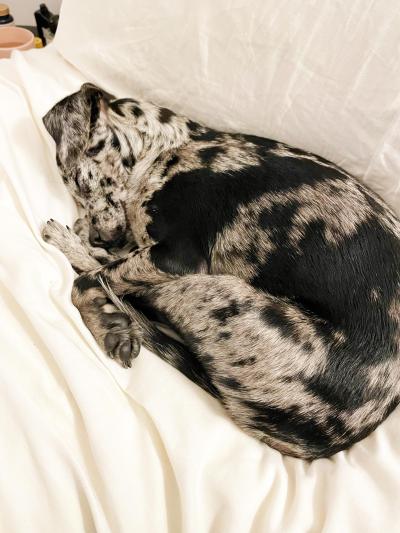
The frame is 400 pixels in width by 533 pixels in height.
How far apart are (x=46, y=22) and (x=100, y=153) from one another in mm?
1264

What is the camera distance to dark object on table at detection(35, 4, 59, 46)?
7.95 ft

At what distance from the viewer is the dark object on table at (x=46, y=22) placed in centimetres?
242

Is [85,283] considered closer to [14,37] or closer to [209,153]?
[209,153]

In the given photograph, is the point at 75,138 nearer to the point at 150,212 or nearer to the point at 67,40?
the point at 150,212

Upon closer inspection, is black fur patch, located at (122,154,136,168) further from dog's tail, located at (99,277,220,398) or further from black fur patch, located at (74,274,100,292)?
dog's tail, located at (99,277,220,398)

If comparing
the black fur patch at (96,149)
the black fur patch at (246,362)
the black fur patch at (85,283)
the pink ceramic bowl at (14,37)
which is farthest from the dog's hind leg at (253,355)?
the pink ceramic bowl at (14,37)

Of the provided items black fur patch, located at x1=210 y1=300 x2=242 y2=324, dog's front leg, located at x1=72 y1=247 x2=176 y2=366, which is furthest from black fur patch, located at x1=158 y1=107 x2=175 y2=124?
black fur patch, located at x1=210 y1=300 x2=242 y2=324

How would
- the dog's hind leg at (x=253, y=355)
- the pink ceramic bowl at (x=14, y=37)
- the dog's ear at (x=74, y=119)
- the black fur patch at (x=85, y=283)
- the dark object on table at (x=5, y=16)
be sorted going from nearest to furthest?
the dog's hind leg at (x=253, y=355)
the black fur patch at (x=85, y=283)
the dog's ear at (x=74, y=119)
the pink ceramic bowl at (x=14, y=37)
the dark object on table at (x=5, y=16)

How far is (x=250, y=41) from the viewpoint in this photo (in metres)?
1.50

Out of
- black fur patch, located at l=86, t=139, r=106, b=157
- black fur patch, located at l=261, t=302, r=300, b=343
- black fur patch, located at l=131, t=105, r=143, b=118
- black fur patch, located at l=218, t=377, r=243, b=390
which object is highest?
black fur patch, located at l=131, t=105, r=143, b=118

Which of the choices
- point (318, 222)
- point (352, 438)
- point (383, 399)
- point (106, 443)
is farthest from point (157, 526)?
point (318, 222)

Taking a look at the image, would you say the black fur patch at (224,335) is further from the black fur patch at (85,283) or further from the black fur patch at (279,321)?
the black fur patch at (85,283)

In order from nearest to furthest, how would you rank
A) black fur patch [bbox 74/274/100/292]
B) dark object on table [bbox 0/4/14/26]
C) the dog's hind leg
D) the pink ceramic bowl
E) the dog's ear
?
the dog's hind leg
black fur patch [bbox 74/274/100/292]
the dog's ear
the pink ceramic bowl
dark object on table [bbox 0/4/14/26]

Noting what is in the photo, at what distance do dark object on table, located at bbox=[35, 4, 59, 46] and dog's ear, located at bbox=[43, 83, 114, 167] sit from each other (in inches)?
42.6
